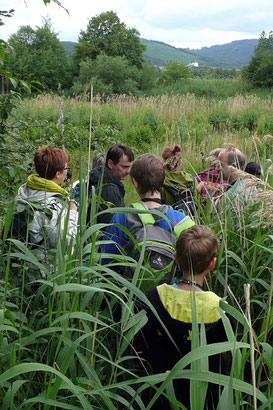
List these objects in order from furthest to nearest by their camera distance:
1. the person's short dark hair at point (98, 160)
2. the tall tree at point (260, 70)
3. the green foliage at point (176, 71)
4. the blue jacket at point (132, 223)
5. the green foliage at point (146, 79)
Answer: the green foliage at point (176, 71)
the green foliage at point (146, 79)
the tall tree at point (260, 70)
the person's short dark hair at point (98, 160)
the blue jacket at point (132, 223)

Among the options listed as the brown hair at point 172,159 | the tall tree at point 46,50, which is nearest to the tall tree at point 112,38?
the tall tree at point 46,50

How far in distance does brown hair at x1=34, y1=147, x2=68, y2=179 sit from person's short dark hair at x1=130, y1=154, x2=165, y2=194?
54 cm

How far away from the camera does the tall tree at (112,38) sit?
2313 inches

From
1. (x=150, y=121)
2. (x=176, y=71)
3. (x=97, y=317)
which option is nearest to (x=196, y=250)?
(x=97, y=317)

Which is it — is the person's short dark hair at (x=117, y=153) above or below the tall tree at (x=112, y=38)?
below

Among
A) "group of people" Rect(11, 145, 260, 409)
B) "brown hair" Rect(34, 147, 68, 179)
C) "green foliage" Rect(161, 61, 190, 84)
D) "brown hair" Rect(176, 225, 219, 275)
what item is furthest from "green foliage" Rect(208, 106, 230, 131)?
"green foliage" Rect(161, 61, 190, 84)

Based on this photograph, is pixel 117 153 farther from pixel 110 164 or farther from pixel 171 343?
pixel 171 343

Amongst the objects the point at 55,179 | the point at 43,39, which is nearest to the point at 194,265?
the point at 55,179

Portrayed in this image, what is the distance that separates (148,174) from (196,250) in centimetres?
87

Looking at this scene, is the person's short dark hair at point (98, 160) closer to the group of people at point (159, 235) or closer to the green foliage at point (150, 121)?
the group of people at point (159, 235)

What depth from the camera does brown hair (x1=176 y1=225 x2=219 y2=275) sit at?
6.53 ft

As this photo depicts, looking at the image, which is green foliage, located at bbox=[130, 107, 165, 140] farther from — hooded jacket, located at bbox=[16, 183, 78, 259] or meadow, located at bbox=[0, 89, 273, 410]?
hooded jacket, located at bbox=[16, 183, 78, 259]

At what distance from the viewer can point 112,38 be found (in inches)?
2363

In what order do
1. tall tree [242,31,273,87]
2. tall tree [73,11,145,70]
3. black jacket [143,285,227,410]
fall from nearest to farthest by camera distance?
black jacket [143,285,227,410] < tall tree [242,31,273,87] < tall tree [73,11,145,70]
